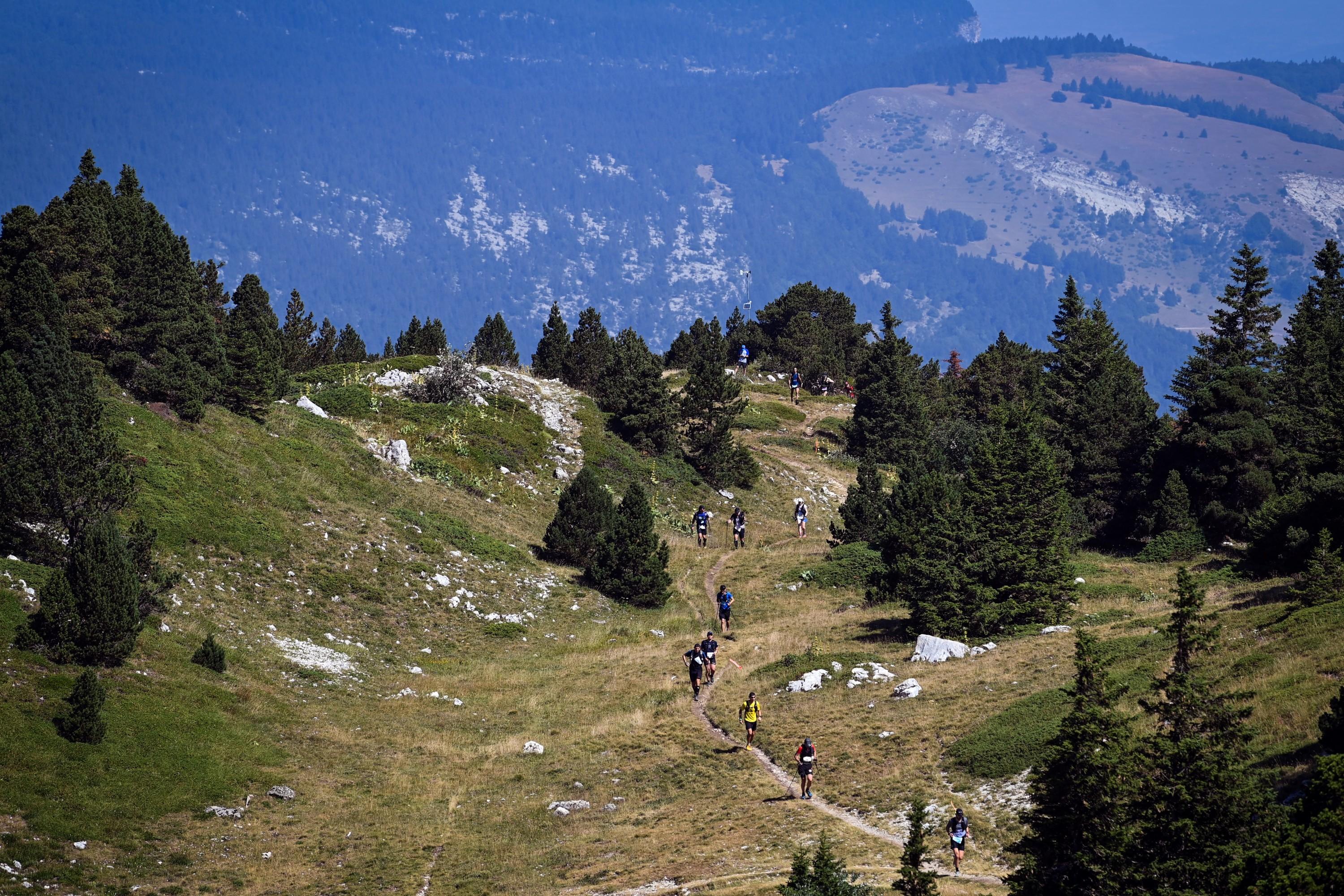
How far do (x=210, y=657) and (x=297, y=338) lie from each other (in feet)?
222

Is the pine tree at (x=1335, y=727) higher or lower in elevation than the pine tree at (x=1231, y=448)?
lower

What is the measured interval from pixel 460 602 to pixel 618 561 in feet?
24.6

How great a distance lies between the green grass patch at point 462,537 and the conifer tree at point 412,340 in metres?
50.8

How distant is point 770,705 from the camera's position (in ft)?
120

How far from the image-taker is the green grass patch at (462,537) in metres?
50.0

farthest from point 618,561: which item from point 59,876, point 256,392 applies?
point 59,876

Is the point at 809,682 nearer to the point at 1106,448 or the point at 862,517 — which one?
the point at 862,517

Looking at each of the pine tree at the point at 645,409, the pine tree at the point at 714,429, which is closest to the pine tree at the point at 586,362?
the pine tree at the point at 645,409

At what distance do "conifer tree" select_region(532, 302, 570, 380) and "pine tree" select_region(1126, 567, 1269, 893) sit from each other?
67500mm

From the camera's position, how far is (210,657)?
32656mm

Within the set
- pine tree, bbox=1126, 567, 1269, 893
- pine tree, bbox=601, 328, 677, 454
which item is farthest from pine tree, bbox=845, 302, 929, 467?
pine tree, bbox=1126, 567, 1269, 893

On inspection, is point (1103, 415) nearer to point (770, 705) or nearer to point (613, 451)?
point (613, 451)

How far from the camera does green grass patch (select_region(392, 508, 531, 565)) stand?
5000 centimetres

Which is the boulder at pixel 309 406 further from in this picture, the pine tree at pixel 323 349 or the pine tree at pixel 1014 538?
the pine tree at pixel 323 349
